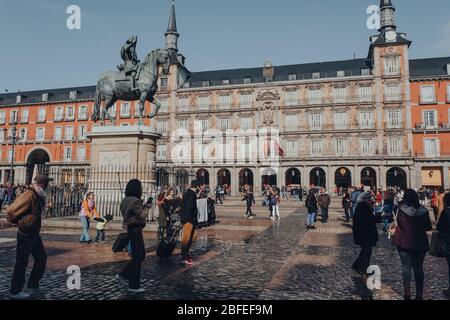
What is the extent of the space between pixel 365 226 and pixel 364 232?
0.11 m

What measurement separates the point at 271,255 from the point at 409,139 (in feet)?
129

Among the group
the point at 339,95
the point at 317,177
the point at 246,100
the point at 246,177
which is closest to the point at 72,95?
the point at 246,100

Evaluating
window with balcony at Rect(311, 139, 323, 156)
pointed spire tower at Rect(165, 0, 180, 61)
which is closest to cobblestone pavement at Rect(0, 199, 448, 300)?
window with balcony at Rect(311, 139, 323, 156)

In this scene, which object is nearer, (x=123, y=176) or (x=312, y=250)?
(x=312, y=250)

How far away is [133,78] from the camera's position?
38.7 feet

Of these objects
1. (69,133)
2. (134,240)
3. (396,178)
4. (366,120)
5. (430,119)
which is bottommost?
(134,240)

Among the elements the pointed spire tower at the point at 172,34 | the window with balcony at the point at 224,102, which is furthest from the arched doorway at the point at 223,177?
the pointed spire tower at the point at 172,34

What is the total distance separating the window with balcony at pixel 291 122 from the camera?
144ft

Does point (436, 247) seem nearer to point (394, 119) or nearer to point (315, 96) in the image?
point (394, 119)

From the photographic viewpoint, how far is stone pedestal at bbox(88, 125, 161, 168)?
1161cm

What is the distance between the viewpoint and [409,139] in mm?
39750

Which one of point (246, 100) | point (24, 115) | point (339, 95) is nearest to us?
point (339, 95)
